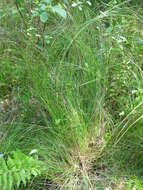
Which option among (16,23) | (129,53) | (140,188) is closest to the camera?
(140,188)

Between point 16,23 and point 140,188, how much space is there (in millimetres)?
1515

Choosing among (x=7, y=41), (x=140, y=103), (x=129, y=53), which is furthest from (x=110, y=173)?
(x=7, y=41)

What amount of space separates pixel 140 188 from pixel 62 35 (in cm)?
108

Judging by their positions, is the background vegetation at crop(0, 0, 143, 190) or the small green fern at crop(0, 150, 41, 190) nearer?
the small green fern at crop(0, 150, 41, 190)

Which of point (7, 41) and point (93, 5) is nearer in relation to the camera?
point (7, 41)

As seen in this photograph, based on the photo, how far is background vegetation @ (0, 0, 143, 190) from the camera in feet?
5.91

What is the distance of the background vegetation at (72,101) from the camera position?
1.80 m

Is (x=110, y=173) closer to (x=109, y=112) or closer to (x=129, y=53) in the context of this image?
(x=109, y=112)

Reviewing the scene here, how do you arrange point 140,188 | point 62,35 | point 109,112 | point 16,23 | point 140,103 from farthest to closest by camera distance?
1. point 16,23
2. point 62,35
3. point 109,112
4. point 140,103
5. point 140,188

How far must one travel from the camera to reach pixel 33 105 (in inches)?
84.2

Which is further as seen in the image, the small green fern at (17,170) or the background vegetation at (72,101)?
the background vegetation at (72,101)

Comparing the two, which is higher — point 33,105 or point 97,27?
point 97,27

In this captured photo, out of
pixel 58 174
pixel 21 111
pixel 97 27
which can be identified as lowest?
pixel 58 174

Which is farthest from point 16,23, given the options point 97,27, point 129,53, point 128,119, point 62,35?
point 128,119
